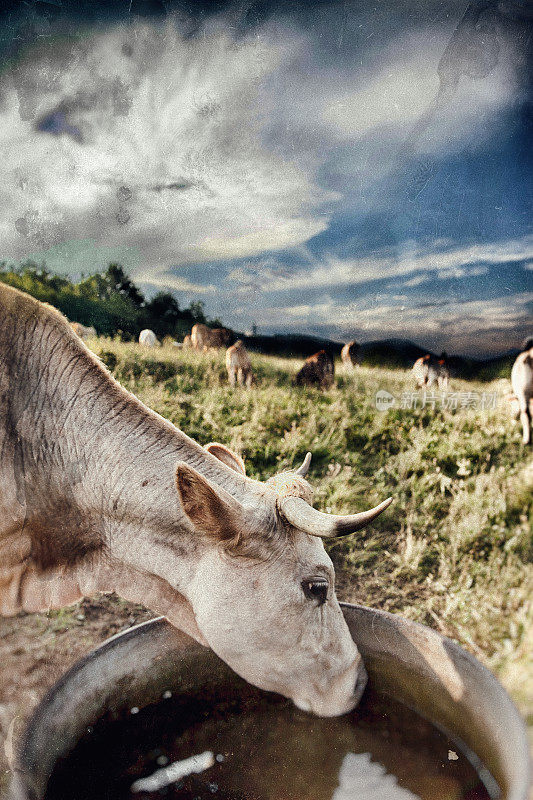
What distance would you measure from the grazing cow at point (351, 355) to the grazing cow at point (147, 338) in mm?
1089

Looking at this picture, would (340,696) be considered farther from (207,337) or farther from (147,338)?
(147,338)

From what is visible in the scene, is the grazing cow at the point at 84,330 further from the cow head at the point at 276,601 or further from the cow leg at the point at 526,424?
the cow leg at the point at 526,424

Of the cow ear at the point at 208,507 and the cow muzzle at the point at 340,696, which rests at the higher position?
the cow ear at the point at 208,507

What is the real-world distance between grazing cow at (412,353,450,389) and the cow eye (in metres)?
1.66

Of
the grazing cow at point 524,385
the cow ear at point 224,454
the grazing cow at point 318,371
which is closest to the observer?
the cow ear at point 224,454

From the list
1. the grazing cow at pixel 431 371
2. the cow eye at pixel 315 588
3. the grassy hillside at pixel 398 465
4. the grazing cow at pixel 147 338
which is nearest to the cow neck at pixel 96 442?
the cow eye at pixel 315 588

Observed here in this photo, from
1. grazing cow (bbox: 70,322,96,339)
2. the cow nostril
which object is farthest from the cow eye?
grazing cow (bbox: 70,322,96,339)

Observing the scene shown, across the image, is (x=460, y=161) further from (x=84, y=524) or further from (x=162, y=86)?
(x=84, y=524)

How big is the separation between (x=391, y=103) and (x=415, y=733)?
298cm

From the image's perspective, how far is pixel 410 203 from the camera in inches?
120

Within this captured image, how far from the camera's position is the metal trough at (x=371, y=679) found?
1.87 m

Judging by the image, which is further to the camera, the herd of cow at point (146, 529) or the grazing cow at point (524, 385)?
the grazing cow at point (524, 385)

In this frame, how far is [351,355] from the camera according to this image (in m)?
3.24

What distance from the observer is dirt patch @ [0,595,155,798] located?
2662mm
